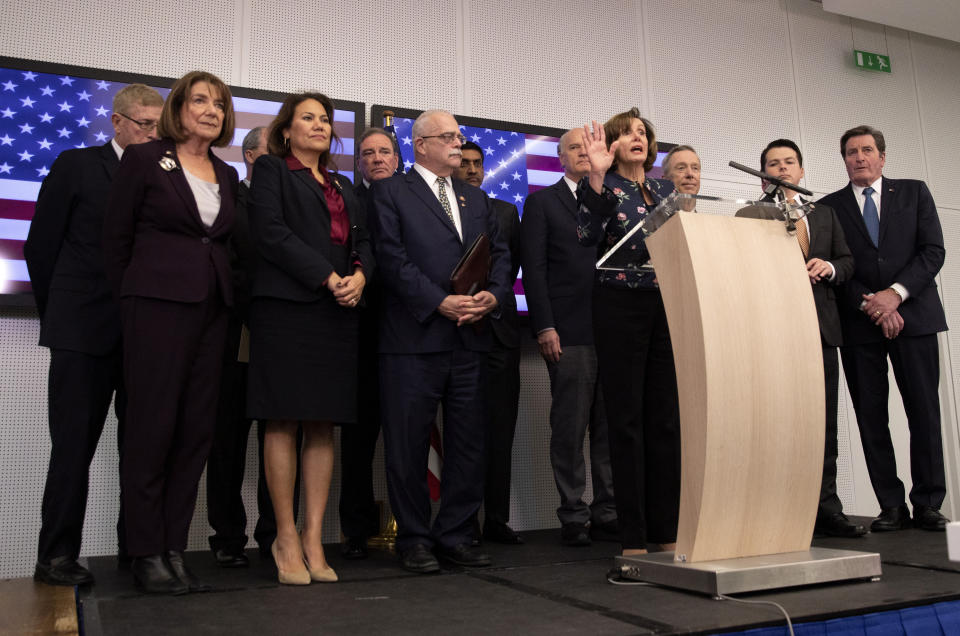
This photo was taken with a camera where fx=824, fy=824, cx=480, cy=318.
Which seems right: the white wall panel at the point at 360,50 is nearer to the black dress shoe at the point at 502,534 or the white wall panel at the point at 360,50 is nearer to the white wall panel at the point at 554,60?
the white wall panel at the point at 554,60

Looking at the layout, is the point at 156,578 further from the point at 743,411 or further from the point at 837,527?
the point at 837,527

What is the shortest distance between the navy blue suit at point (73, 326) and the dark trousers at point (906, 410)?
321cm

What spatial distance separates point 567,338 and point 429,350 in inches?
46.3

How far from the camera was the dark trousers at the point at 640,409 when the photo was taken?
2.60m

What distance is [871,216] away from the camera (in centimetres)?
405

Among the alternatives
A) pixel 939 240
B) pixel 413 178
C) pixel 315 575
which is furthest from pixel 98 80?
pixel 939 240

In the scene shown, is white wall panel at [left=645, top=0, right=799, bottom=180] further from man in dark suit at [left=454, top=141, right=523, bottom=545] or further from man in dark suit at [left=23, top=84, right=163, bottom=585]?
man in dark suit at [left=23, top=84, right=163, bottom=585]

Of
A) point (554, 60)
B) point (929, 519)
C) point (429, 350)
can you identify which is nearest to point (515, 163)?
point (554, 60)

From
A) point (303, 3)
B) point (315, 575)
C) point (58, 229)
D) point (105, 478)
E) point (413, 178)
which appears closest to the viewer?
point (315, 575)

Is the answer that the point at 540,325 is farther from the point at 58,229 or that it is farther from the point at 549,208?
the point at 58,229

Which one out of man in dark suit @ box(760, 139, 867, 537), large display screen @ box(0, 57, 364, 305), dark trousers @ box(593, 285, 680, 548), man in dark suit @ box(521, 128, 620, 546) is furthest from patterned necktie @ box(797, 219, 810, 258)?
large display screen @ box(0, 57, 364, 305)

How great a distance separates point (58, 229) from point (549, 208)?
209cm

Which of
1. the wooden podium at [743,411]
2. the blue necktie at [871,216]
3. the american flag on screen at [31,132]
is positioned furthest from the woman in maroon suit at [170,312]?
the blue necktie at [871,216]

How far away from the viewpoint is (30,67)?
3.67 m
